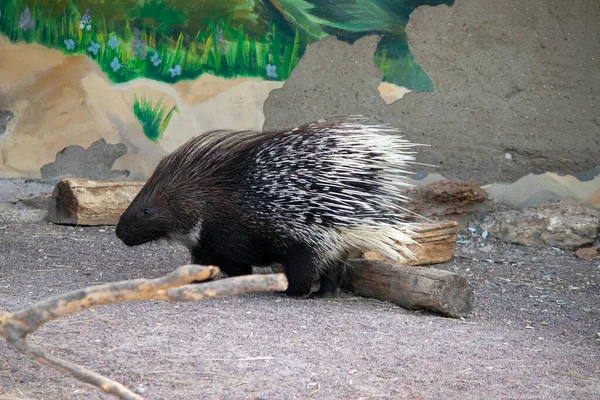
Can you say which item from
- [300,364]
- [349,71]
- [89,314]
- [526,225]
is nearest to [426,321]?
[300,364]

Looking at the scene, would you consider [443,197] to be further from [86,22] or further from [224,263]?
[86,22]

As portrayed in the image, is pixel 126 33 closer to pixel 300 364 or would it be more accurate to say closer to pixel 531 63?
pixel 531 63

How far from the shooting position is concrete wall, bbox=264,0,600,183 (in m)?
5.30

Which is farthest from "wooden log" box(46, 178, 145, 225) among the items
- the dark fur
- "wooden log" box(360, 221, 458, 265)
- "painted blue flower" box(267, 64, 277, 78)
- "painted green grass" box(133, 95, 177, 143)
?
"wooden log" box(360, 221, 458, 265)

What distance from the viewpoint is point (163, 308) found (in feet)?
10.6

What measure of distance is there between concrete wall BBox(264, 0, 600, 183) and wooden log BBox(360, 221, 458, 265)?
0.93 meters

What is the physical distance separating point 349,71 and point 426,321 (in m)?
2.66

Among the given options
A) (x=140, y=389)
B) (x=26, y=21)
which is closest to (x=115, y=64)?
(x=26, y=21)

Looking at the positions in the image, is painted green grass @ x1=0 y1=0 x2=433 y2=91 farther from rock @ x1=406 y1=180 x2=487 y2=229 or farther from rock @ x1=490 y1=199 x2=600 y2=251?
rock @ x1=490 y1=199 x2=600 y2=251

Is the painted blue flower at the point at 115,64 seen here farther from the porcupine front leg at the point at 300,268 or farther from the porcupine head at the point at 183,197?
the porcupine front leg at the point at 300,268

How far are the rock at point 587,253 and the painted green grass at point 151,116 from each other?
9.96ft

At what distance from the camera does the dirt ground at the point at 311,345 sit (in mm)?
2303

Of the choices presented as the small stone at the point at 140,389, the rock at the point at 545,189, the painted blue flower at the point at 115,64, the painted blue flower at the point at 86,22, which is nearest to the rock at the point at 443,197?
the rock at the point at 545,189

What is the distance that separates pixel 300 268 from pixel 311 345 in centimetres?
91
